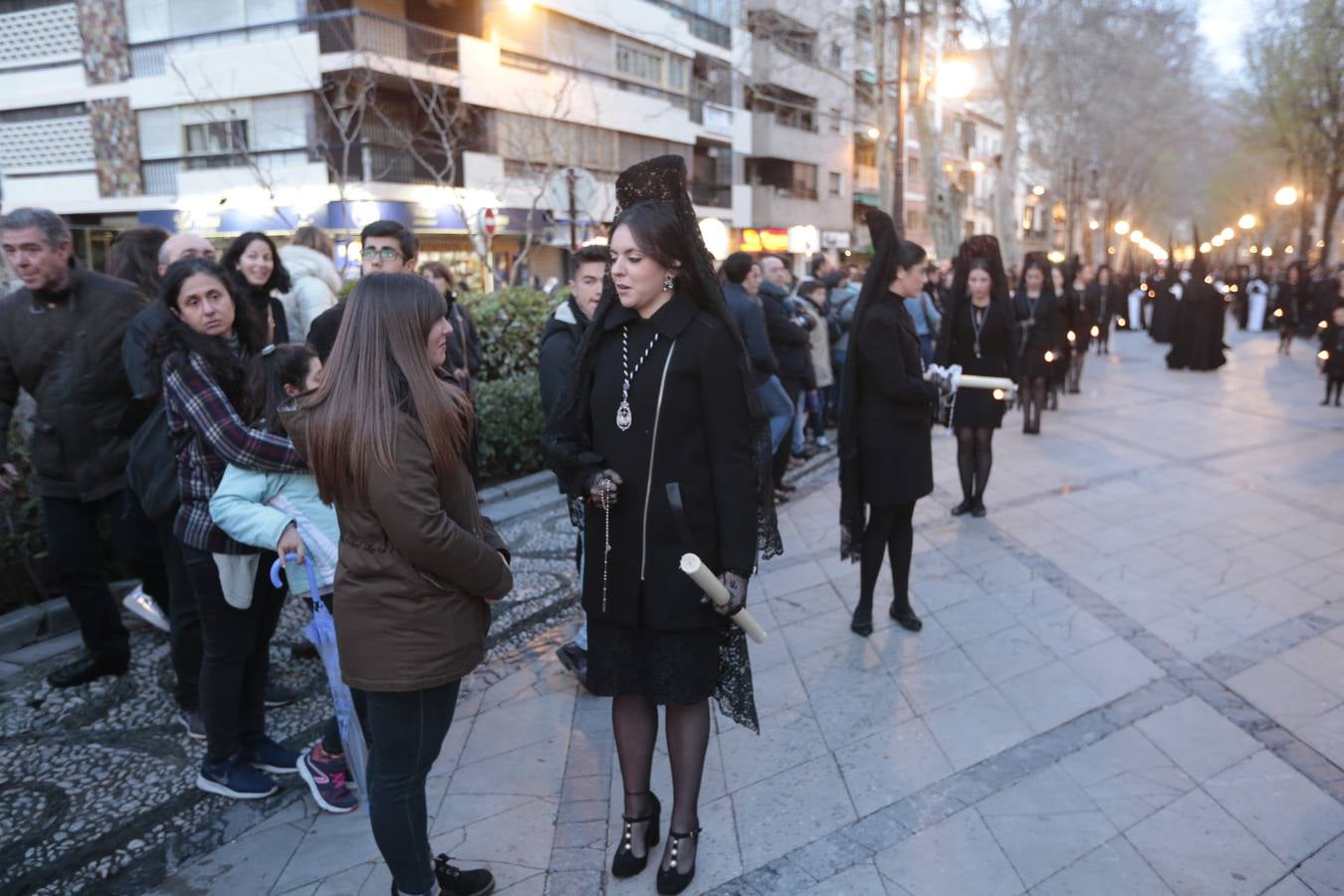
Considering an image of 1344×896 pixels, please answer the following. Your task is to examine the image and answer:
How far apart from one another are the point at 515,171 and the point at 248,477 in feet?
77.3

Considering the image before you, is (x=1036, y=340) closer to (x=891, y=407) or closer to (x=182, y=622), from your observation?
(x=891, y=407)

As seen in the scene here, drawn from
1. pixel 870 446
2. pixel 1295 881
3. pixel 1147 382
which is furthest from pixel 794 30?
pixel 1295 881

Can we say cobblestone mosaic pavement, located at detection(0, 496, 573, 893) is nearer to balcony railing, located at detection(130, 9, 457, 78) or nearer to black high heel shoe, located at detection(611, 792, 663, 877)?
black high heel shoe, located at detection(611, 792, 663, 877)

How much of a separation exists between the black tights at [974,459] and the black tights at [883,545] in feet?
7.70

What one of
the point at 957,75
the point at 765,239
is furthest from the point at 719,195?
the point at 957,75

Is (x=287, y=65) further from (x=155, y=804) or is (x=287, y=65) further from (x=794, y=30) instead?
(x=155, y=804)

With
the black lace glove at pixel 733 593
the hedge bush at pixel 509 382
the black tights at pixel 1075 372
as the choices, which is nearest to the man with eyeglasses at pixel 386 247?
the black lace glove at pixel 733 593

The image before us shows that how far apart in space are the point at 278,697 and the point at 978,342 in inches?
200

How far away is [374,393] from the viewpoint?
2.28 m

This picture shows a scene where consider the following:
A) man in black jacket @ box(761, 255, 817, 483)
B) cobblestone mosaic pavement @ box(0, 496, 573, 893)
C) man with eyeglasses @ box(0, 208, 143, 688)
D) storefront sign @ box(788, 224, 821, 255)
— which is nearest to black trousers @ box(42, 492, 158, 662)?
man with eyeglasses @ box(0, 208, 143, 688)

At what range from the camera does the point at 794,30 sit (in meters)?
34.6

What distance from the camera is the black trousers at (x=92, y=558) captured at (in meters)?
4.20

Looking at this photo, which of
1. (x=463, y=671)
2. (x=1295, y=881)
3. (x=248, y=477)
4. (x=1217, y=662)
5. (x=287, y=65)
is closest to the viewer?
(x=463, y=671)

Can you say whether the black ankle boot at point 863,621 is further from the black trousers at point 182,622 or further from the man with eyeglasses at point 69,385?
the man with eyeglasses at point 69,385
